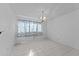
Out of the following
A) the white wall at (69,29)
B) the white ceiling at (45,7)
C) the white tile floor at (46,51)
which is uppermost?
the white ceiling at (45,7)

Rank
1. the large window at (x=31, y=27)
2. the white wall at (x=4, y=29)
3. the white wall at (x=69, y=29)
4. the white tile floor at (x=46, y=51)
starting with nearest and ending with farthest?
the white wall at (x=4, y=29) → the white tile floor at (x=46, y=51) → the white wall at (x=69, y=29) → the large window at (x=31, y=27)

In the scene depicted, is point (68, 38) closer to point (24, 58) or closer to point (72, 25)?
point (72, 25)

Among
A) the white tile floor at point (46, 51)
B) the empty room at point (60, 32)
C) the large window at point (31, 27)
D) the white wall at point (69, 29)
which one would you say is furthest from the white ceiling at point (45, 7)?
the large window at point (31, 27)

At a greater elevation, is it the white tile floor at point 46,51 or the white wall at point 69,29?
the white wall at point 69,29

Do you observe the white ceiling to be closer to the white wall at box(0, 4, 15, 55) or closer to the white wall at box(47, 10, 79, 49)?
the white wall at box(47, 10, 79, 49)

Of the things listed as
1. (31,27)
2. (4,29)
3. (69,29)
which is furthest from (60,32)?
(31,27)

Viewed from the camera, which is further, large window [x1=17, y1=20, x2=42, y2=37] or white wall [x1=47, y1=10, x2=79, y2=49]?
large window [x1=17, y1=20, x2=42, y2=37]

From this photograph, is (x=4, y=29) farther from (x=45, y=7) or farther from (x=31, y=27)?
(x=31, y=27)

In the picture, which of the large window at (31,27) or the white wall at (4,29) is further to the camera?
the large window at (31,27)

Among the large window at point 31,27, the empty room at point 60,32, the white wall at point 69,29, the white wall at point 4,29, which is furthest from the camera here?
the large window at point 31,27

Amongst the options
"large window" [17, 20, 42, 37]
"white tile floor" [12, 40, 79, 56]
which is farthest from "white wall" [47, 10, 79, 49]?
"large window" [17, 20, 42, 37]

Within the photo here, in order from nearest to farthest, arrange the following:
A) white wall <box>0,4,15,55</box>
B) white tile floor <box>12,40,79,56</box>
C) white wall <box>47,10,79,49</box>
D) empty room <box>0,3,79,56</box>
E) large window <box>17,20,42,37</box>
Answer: white wall <box>0,4,15,55</box> → white tile floor <box>12,40,79,56</box> → empty room <box>0,3,79,56</box> → white wall <box>47,10,79,49</box> → large window <box>17,20,42,37</box>

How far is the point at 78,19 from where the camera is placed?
4.21m

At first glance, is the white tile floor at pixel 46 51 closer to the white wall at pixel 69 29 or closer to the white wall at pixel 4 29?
the white wall at pixel 69 29
